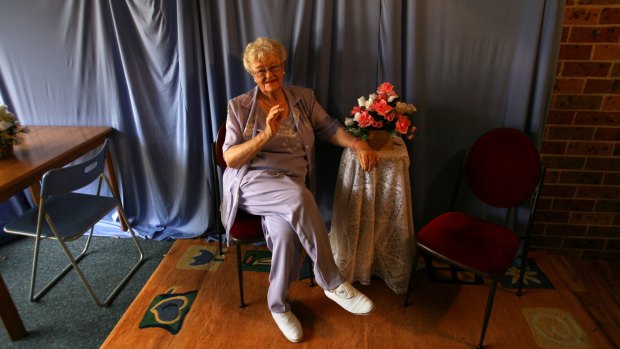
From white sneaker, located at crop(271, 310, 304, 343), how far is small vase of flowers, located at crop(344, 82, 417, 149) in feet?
3.08

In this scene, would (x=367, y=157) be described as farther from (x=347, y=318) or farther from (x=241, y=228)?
(x=347, y=318)

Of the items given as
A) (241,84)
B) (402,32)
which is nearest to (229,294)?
(241,84)

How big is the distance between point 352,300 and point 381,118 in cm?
92

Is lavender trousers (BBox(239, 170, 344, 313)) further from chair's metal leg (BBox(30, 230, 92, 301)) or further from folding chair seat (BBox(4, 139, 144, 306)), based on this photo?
chair's metal leg (BBox(30, 230, 92, 301))

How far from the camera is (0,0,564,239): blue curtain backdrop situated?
187 cm

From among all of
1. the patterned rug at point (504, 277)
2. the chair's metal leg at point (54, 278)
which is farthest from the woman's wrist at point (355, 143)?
the chair's metal leg at point (54, 278)

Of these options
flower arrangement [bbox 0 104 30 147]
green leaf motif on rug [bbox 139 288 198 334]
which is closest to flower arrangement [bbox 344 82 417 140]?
green leaf motif on rug [bbox 139 288 198 334]

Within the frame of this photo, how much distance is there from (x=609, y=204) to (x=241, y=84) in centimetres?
233

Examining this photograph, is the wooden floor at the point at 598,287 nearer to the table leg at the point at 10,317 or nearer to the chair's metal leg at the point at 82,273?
the chair's metal leg at the point at 82,273

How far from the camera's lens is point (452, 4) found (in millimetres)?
1826

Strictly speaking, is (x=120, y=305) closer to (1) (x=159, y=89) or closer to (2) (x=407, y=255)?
(1) (x=159, y=89)

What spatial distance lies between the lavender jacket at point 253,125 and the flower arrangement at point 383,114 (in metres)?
0.23

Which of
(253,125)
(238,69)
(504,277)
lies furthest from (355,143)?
(504,277)

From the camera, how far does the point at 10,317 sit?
1694 mm
